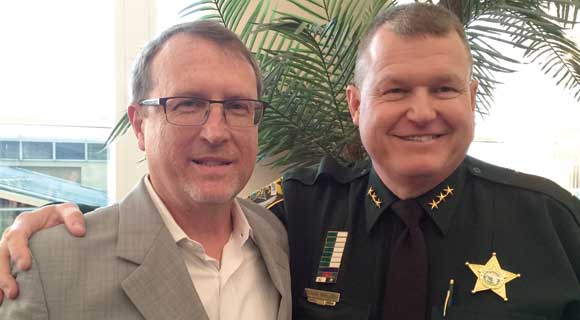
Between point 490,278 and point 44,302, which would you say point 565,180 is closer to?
point 490,278

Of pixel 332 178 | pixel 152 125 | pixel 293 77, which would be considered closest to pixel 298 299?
pixel 332 178

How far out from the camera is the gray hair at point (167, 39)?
4.01ft

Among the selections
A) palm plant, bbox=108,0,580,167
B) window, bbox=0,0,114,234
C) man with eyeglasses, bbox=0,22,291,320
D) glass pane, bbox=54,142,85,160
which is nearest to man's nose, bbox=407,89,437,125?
man with eyeglasses, bbox=0,22,291,320

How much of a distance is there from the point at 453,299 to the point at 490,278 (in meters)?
0.11

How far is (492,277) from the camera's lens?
1212 mm

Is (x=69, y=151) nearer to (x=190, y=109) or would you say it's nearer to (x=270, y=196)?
(x=270, y=196)

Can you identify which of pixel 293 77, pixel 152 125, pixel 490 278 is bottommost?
pixel 490 278

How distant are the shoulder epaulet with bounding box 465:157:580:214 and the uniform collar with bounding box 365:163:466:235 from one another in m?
0.06

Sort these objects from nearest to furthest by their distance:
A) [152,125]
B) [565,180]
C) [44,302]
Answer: [44,302] < [152,125] < [565,180]

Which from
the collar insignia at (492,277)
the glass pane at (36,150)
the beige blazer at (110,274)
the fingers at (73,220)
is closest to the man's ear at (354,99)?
the collar insignia at (492,277)

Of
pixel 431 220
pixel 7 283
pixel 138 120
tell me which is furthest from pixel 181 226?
pixel 431 220

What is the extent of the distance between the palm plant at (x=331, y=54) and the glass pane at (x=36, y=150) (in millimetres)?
774

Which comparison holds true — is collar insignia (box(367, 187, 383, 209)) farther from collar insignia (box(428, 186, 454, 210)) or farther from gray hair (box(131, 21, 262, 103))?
gray hair (box(131, 21, 262, 103))

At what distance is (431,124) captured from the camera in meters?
1.22
